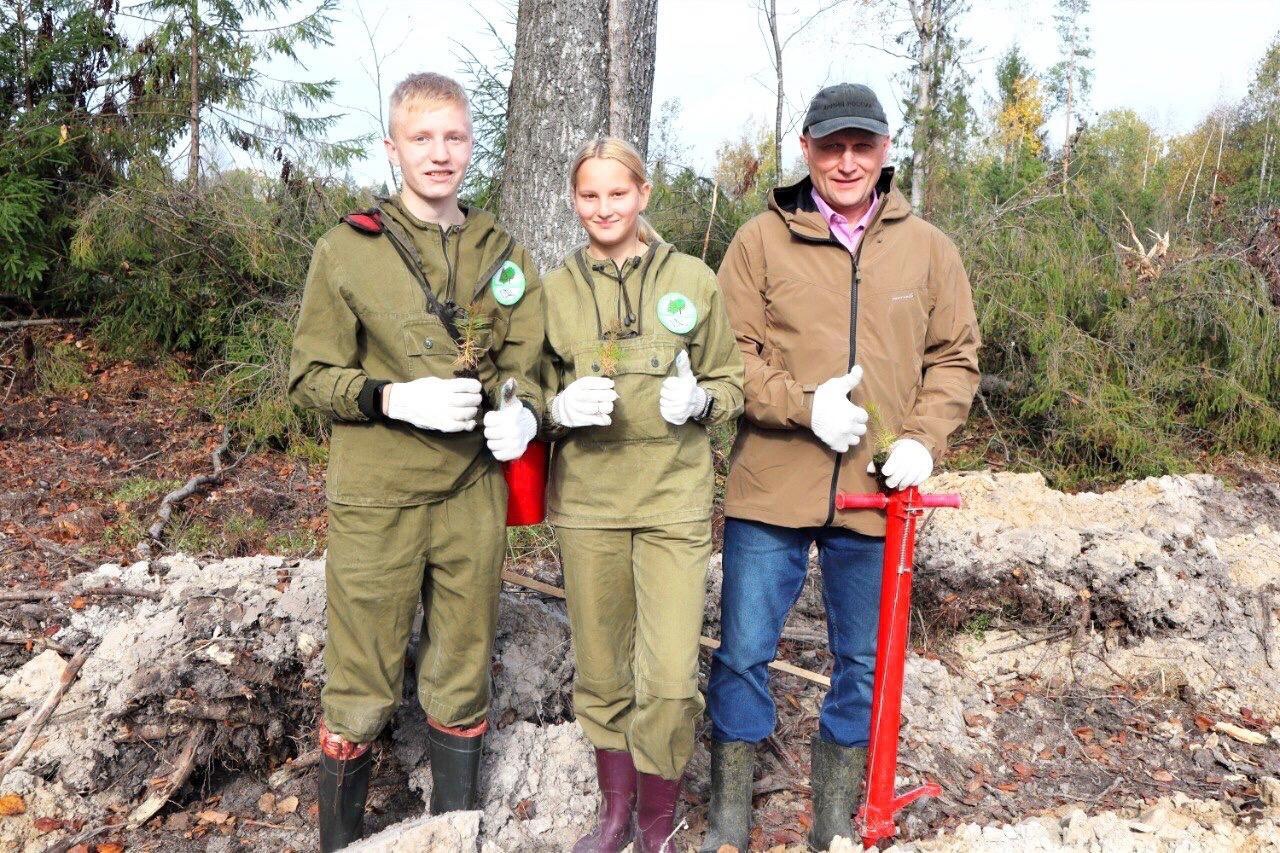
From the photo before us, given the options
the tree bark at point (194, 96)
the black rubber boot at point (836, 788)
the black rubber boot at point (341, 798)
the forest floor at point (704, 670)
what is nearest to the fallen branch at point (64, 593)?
the forest floor at point (704, 670)

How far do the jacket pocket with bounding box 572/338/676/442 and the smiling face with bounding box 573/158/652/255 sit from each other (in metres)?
0.31

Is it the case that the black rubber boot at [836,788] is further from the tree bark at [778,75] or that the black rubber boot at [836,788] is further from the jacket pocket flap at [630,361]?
the tree bark at [778,75]

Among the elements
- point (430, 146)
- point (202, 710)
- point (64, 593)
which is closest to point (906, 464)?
point (430, 146)

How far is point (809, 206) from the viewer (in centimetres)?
275

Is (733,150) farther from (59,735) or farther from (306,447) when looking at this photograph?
(59,735)

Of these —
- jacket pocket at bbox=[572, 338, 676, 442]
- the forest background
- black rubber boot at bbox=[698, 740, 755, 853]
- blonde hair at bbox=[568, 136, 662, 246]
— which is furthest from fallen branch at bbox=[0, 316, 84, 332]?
black rubber boot at bbox=[698, 740, 755, 853]

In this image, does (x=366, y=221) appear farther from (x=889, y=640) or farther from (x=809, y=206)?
(x=889, y=640)

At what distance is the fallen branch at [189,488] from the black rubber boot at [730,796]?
10.9ft

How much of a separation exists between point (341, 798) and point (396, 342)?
1.27m

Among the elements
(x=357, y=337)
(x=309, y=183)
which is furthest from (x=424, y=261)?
(x=309, y=183)

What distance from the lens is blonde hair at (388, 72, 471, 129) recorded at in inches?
93.5

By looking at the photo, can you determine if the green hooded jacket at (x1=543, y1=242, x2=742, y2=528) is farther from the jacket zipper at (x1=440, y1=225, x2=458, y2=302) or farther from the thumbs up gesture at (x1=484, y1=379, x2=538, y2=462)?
the jacket zipper at (x1=440, y1=225, x2=458, y2=302)

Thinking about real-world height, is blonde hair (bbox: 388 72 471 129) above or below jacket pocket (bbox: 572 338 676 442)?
above

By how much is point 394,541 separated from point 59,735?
4.84 ft
